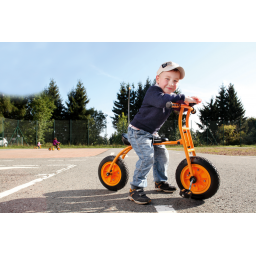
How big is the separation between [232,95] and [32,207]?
40241 millimetres

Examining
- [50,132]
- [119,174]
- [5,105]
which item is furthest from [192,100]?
[5,105]

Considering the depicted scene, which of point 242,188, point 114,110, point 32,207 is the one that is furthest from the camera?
point 114,110

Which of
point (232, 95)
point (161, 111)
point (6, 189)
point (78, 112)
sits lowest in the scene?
point (6, 189)

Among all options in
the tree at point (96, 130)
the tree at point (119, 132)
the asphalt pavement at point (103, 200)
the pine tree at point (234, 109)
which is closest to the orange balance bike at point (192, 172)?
the asphalt pavement at point (103, 200)

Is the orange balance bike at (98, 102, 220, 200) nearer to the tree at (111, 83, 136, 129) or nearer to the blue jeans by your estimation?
the blue jeans

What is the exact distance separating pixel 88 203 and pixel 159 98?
140 cm

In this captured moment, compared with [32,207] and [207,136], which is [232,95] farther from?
[32,207]

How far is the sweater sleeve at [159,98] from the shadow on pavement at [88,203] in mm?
1075

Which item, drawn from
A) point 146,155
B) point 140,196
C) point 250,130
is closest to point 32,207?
point 140,196

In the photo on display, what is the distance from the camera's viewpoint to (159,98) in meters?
2.32

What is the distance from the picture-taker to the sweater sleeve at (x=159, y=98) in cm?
228

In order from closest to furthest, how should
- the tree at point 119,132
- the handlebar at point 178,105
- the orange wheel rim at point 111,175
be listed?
1. the handlebar at point 178,105
2. the orange wheel rim at point 111,175
3. the tree at point 119,132

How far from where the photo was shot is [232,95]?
3719 centimetres

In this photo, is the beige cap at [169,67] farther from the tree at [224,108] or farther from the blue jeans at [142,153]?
the tree at [224,108]
